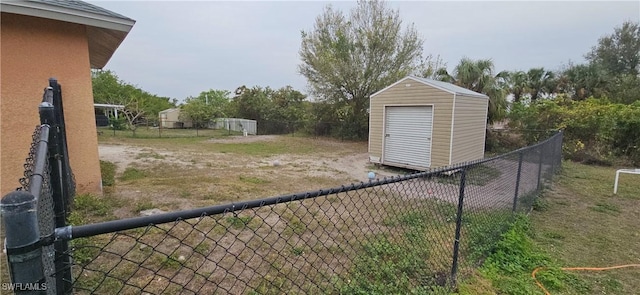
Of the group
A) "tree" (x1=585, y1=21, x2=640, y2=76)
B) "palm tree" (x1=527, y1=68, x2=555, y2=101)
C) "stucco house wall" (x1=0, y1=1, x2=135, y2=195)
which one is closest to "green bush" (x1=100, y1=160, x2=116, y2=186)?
"stucco house wall" (x1=0, y1=1, x2=135, y2=195)

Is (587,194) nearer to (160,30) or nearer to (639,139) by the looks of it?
(639,139)

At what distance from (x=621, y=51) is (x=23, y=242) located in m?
30.1

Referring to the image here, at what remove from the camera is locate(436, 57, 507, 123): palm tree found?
12409 mm

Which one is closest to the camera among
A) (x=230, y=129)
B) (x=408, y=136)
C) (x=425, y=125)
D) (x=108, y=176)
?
(x=108, y=176)

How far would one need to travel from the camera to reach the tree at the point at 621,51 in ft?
65.1

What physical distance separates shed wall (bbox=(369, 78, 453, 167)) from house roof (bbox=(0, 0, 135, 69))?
6608mm

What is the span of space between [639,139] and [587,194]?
632 cm

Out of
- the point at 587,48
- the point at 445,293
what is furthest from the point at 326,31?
the point at 587,48

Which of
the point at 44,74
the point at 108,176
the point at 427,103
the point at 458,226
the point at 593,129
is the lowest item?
the point at 108,176

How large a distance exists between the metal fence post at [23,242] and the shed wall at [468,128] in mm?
8172

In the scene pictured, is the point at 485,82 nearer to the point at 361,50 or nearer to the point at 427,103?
the point at 361,50

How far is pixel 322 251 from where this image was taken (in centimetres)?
332

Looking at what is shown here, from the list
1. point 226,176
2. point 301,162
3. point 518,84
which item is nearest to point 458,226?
point 226,176

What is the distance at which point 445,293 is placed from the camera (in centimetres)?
245
